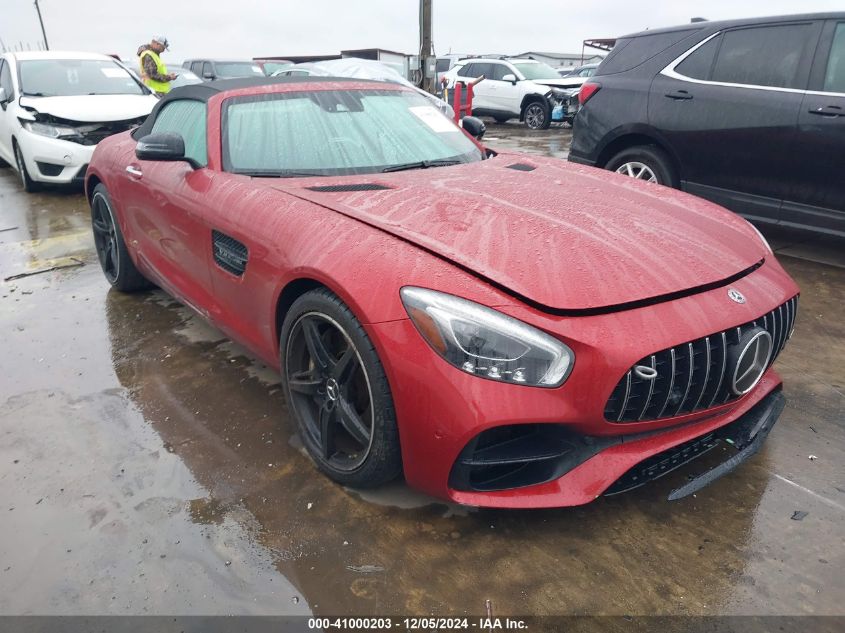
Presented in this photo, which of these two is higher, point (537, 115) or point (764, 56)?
point (764, 56)

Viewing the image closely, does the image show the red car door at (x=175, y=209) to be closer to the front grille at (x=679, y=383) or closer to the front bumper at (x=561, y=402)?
the front bumper at (x=561, y=402)

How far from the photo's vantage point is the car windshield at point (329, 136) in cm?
265

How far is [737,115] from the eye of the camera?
14.1 ft

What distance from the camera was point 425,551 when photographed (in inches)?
73.8

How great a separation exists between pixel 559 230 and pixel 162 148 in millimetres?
1784

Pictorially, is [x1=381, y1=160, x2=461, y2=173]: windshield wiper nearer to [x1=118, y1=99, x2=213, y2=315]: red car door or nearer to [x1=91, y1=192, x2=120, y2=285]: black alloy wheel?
[x1=118, y1=99, x2=213, y2=315]: red car door

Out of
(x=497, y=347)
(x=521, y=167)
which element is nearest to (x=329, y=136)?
(x=521, y=167)

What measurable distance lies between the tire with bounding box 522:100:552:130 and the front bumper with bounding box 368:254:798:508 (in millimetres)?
12893

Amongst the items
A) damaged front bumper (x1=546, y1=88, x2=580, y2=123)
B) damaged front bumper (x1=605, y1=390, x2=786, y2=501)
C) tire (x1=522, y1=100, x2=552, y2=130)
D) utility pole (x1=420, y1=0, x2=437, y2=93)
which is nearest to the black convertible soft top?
damaged front bumper (x1=605, y1=390, x2=786, y2=501)

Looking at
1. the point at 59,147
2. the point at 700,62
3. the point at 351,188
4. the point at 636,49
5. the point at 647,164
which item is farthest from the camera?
the point at 59,147

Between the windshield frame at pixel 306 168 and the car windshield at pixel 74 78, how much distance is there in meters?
5.66

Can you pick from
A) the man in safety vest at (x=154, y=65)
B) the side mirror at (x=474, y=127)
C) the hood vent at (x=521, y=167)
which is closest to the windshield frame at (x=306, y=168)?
the hood vent at (x=521, y=167)

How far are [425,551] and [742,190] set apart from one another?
145 inches

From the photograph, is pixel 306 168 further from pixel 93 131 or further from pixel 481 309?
pixel 93 131
